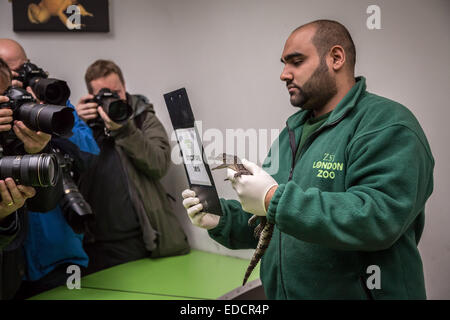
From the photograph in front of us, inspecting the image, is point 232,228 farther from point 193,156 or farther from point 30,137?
point 30,137

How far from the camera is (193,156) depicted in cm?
97

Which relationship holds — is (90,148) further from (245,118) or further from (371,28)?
(371,28)

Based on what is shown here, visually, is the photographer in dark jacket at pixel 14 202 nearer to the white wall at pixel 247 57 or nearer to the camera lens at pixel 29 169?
the camera lens at pixel 29 169

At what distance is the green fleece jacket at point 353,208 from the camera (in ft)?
2.53

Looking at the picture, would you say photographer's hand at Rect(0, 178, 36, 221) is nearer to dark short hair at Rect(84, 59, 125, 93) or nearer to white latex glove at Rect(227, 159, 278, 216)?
white latex glove at Rect(227, 159, 278, 216)

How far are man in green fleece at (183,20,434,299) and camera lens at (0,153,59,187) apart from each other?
0.39 m

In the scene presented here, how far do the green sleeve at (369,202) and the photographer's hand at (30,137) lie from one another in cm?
80

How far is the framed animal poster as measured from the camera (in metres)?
2.06

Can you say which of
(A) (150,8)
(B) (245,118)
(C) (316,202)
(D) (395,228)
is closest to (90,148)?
(B) (245,118)

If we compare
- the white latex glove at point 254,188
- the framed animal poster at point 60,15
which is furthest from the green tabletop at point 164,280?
the framed animal poster at point 60,15

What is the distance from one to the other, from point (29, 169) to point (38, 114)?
0.17 meters

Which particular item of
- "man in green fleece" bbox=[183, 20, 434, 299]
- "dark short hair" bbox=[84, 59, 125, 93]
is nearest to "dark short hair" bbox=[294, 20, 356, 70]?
"man in green fleece" bbox=[183, 20, 434, 299]

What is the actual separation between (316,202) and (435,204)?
2.89 ft
